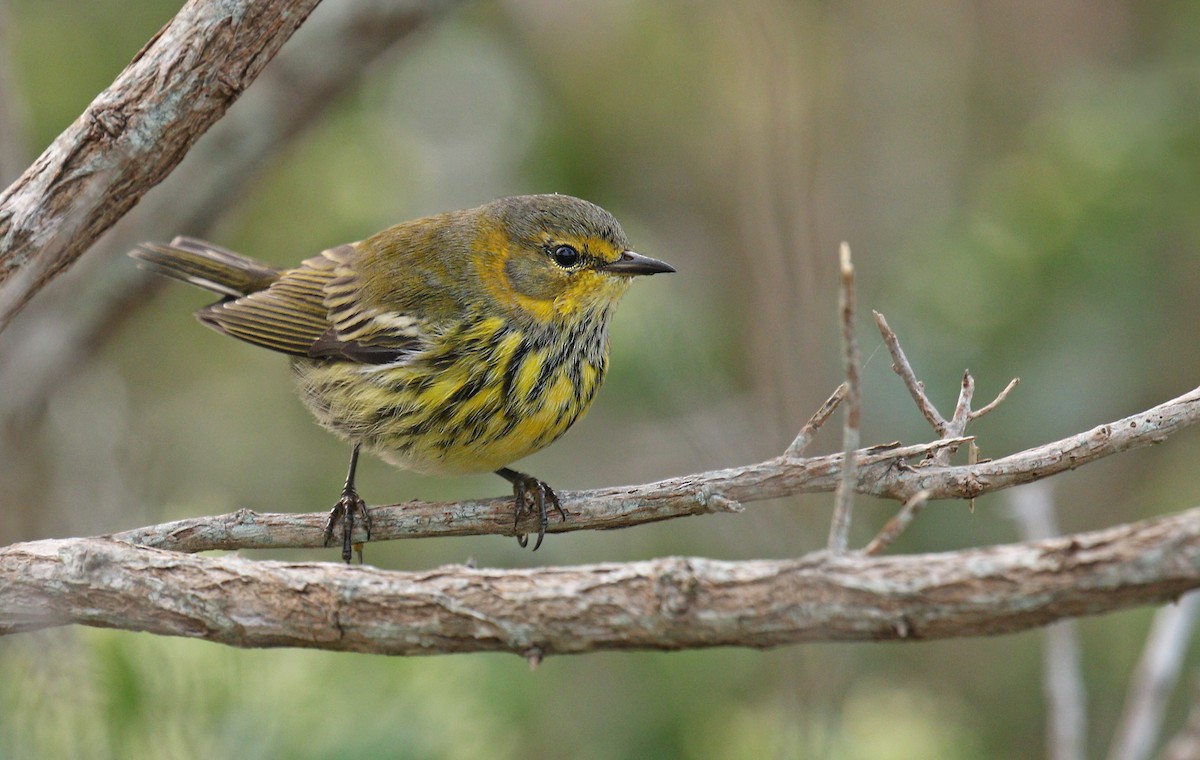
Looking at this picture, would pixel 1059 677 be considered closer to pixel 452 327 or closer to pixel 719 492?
pixel 719 492

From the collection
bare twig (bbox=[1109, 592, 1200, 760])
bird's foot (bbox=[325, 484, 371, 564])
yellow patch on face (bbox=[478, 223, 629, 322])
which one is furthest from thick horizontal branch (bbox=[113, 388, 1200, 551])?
yellow patch on face (bbox=[478, 223, 629, 322])

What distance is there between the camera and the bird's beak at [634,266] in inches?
174

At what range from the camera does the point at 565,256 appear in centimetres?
461

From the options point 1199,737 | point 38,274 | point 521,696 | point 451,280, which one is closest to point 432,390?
point 451,280

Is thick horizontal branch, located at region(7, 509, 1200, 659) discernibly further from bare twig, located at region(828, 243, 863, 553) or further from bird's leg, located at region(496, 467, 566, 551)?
bird's leg, located at region(496, 467, 566, 551)

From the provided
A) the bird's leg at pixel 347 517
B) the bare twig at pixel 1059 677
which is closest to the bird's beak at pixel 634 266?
the bird's leg at pixel 347 517

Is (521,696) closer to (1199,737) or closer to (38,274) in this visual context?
(38,274)

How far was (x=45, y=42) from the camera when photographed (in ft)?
22.6

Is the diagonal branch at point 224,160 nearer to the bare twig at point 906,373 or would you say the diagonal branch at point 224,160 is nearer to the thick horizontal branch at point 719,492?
the thick horizontal branch at point 719,492

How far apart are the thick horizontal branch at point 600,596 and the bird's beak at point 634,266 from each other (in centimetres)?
199

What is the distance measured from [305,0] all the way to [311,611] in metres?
1.51

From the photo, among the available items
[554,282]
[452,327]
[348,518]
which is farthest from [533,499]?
[554,282]

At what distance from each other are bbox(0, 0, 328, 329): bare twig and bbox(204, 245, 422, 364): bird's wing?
4.94 feet

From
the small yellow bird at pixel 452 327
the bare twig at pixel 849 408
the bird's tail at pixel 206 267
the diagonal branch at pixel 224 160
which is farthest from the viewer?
the diagonal branch at pixel 224 160
